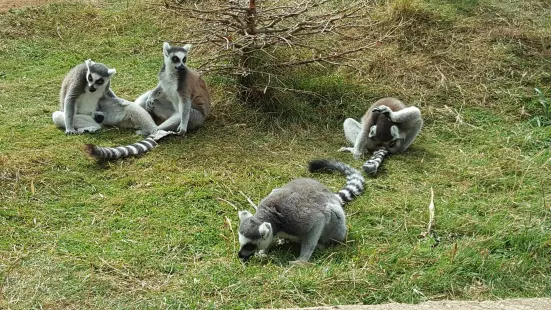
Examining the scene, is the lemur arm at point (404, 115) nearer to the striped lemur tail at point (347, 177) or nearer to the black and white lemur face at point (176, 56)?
the striped lemur tail at point (347, 177)

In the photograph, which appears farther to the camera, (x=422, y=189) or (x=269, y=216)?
(x=422, y=189)

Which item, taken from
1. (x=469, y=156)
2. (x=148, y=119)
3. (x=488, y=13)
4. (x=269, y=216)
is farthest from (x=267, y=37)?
(x=488, y=13)

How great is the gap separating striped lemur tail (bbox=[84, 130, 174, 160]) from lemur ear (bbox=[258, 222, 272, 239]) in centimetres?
233

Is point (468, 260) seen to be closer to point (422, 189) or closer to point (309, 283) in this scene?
point (309, 283)

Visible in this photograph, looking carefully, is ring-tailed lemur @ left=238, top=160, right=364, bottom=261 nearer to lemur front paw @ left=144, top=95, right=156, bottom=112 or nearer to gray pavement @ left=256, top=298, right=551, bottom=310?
gray pavement @ left=256, top=298, right=551, bottom=310

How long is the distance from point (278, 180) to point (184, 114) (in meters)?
1.69

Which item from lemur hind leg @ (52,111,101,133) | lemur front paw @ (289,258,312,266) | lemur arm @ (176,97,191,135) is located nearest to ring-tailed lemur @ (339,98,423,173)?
lemur arm @ (176,97,191,135)

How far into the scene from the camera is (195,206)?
228 inches

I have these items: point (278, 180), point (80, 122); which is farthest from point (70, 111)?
point (278, 180)

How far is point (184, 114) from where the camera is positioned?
24.7 ft

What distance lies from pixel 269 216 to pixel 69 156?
2.74 m

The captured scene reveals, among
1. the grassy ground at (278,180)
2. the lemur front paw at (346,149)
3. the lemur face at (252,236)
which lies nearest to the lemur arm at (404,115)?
the grassy ground at (278,180)

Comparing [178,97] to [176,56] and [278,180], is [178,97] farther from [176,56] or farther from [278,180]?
[278,180]

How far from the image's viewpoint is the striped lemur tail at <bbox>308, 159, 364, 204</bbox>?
5.86 meters
